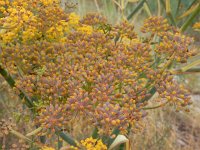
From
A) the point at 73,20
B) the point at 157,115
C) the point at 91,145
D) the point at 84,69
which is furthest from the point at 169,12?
the point at 157,115

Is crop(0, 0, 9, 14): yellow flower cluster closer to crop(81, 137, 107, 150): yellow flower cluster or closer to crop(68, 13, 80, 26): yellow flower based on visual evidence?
crop(68, 13, 80, 26): yellow flower

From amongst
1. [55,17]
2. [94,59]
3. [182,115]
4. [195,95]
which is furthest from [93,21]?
[195,95]

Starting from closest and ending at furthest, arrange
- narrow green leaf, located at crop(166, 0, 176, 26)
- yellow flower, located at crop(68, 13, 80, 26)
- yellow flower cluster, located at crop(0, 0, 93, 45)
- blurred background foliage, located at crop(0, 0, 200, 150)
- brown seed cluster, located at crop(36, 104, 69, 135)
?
brown seed cluster, located at crop(36, 104, 69, 135) < yellow flower cluster, located at crop(0, 0, 93, 45) < yellow flower, located at crop(68, 13, 80, 26) < narrow green leaf, located at crop(166, 0, 176, 26) < blurred background foliage, located at crop(0, 0, 200, 150)

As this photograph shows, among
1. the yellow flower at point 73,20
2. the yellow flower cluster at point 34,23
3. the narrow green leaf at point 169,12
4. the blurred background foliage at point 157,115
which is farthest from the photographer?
the blurred background foliage at point 157,115

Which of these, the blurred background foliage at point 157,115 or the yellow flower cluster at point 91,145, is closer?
the yellow flower cluster at point 91,145

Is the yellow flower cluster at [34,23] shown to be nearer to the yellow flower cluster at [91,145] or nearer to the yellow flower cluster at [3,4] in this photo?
the yellow flower cluster at [3,4]

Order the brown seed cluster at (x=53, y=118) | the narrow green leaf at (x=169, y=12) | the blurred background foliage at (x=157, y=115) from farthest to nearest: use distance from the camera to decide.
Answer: the blurred background foliage at (x=157, y=115)
the narrow green leaf at (x=169, y=12)
the brown seed cluster at (x=53, y=118)

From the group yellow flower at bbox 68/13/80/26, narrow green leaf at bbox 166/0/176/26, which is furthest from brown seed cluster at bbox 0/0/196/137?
narrow green leaf at bbox 166/0/176/26

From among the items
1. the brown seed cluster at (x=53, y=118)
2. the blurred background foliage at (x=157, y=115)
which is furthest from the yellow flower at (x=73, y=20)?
the brown seed cluster at (x=53, y=118)

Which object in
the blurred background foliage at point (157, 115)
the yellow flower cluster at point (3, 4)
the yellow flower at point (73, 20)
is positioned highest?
the yellow flower cluster at point (3, 4)

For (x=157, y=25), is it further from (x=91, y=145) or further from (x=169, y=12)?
(x=91, y=145)

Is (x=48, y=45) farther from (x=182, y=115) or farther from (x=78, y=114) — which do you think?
(x=182, y=115)

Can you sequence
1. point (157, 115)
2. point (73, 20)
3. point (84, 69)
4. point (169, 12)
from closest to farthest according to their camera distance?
1. point (84, 69)
2. point (73, 20)
3. point (169, 12)
4. point (157, 115)

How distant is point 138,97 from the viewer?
120cm
